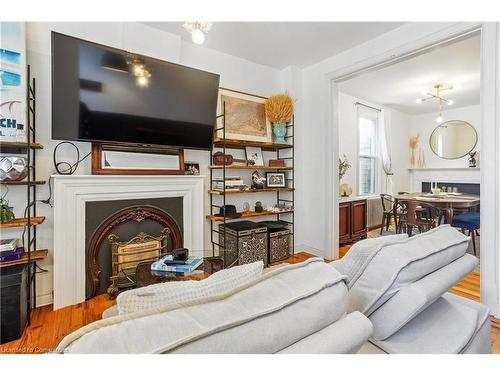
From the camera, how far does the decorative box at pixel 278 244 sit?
123 inches

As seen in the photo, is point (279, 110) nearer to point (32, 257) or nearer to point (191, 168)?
point (191, 168)

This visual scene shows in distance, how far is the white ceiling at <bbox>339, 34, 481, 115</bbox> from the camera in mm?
3188

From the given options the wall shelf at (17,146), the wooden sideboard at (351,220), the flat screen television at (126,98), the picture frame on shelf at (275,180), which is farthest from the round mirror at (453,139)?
the wall shelf at (17,146)

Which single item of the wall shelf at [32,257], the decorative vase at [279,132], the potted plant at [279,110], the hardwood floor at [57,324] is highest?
the potted plant at [279,110]

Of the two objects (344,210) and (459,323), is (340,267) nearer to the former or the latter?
(459,323)

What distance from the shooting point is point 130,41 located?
241 cm

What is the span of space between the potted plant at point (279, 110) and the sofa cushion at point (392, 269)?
2.51 m


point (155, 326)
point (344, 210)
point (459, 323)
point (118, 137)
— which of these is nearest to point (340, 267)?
point (459, 323)

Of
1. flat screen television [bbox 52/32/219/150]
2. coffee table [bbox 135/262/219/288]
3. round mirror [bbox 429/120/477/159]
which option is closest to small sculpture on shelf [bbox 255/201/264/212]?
flat screen television [bbox 52/32/219/150]

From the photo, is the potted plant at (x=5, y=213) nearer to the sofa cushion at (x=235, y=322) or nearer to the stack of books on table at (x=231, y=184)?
the stack of books on table at (x=231, y=184)

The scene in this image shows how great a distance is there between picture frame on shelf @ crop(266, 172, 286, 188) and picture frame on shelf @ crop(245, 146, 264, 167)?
0.20m

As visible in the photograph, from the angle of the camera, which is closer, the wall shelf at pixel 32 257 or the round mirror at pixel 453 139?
the wall shelf at pixel 32 257

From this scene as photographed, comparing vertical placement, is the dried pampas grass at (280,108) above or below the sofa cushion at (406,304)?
above

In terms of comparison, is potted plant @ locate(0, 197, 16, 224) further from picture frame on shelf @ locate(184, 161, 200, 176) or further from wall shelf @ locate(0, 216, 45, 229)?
picture frame on shelf @ locate(184, 161, 200, 176)
